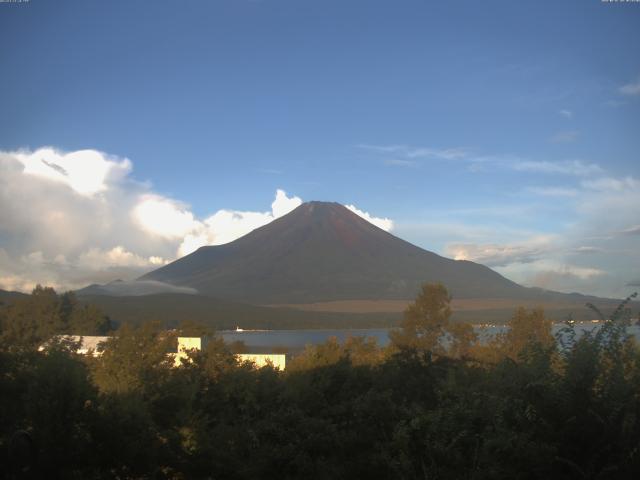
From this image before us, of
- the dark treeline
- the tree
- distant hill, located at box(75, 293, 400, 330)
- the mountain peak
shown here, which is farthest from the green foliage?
the mountain peak

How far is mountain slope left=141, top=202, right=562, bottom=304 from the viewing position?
6014 inches

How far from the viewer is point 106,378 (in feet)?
55.1

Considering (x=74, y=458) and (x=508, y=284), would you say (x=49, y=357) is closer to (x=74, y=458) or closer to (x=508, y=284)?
(x=74, y=458)

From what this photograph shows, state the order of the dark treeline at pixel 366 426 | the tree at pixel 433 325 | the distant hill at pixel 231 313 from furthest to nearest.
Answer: the distant hill at pixel 231 313
the tree at pixel 433 325
the dark treeline at pixel 366 426

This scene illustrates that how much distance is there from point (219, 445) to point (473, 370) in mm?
6349

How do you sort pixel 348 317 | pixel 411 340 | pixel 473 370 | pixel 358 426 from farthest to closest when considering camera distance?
pixel 348 317 → pixel 411 340 → pixel 473 370 → pixel 358 426

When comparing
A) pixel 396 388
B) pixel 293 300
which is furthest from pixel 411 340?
pixel 293 300

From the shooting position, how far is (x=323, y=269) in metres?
162

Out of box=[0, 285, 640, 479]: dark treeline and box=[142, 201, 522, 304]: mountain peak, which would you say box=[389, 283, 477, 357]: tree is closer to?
box=[0, 285, 640, 479]: dark treeline

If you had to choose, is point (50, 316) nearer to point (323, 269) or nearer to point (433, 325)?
point (433, 325)

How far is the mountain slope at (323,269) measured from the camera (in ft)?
501

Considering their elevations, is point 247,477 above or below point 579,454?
below

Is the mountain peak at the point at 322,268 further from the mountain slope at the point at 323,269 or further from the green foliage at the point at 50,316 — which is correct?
the green foliage at the point at 50,316

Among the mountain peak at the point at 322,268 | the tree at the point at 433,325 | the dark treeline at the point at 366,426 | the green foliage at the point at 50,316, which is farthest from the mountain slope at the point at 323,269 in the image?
the dark treeline at the point at 366,426
